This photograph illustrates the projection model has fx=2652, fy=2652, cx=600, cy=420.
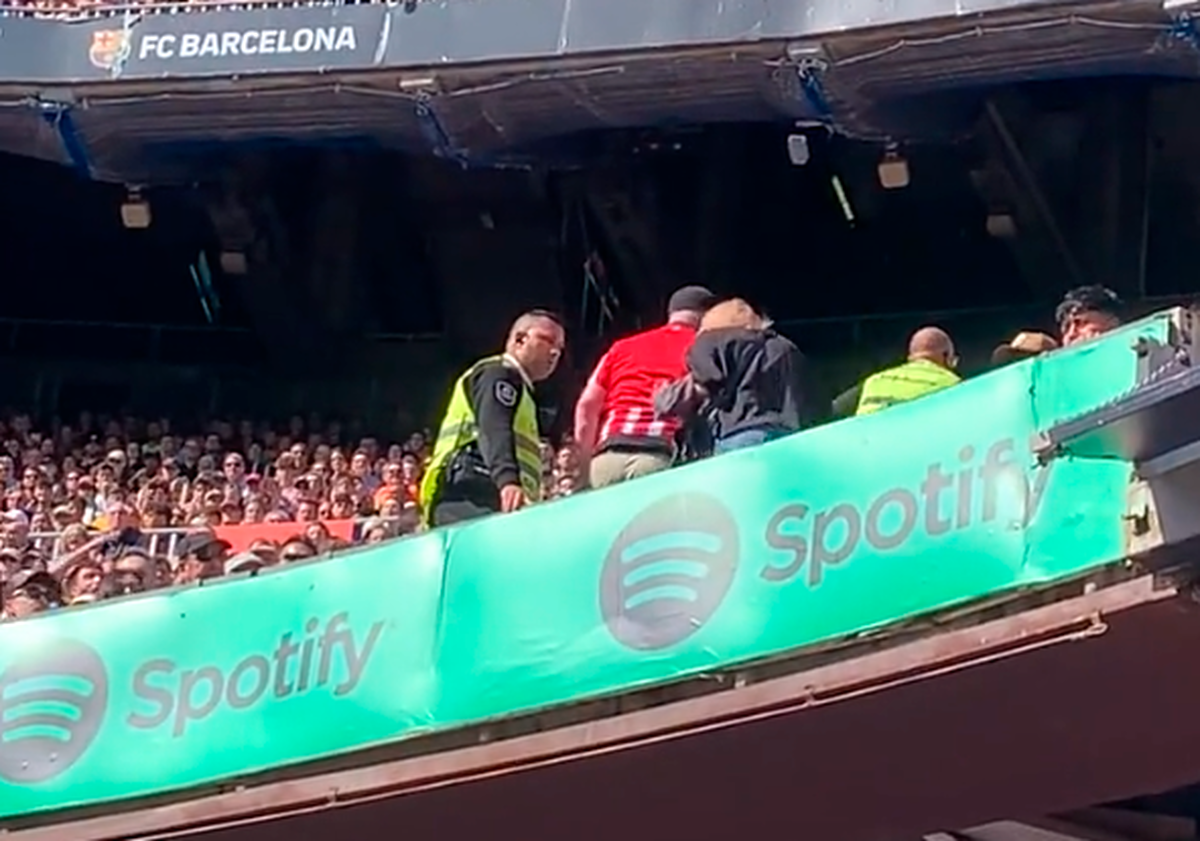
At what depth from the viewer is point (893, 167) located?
651 inches

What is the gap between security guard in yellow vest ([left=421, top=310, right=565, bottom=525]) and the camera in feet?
29.4

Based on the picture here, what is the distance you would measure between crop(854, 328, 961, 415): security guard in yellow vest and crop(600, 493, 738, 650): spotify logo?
755 mm

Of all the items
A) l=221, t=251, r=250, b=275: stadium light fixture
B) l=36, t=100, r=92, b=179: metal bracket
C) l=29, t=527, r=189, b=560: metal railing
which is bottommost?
l=29, t=527, r=189, b=560: metal railing

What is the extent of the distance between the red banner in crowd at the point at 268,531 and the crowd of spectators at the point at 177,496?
3cm

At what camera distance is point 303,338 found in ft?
64.1

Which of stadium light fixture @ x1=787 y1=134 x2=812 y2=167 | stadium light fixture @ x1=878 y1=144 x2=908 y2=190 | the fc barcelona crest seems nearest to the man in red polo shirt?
stadium light fixture @ x1=878 y1=144 x2=908 y2=190

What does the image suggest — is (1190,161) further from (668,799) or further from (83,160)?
(668,799)

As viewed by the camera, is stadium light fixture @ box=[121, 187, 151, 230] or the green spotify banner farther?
stadium light fixture @ box=[121, 187, 151, 230]

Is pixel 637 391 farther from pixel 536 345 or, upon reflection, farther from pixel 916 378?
pixel 916 378

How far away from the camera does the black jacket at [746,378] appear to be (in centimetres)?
893

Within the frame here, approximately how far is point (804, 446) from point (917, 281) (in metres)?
9.79

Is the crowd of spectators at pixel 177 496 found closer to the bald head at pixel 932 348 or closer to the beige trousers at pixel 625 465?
the beige trousers at pixel 625 465

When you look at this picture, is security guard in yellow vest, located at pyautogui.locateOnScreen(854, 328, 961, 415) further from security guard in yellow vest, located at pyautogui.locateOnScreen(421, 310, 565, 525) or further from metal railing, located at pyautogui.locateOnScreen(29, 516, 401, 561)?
metal railing, located at pyautogui.locateOnScreen(29, 516, 401, 561)

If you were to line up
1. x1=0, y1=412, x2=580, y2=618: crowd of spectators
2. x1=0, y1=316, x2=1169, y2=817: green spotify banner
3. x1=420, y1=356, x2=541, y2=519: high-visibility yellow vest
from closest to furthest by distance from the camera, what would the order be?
x1=0, y1=316, x2=1169, y2=817: green spotify banner < x1=420, y1=356, x2=541, y2=519: high-visibility yellow vest < x1=0, y1=412, x2=580, y2=618: crowd of spectators
